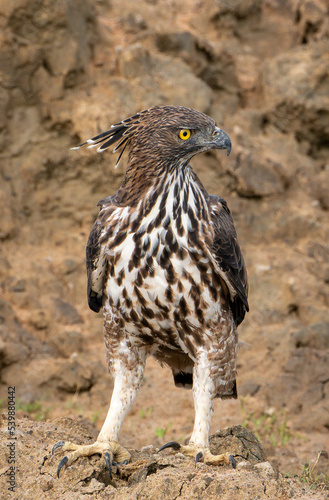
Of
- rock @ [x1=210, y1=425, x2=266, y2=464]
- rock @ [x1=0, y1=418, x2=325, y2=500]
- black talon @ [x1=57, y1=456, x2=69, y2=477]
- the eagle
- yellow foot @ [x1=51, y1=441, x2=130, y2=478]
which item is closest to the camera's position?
rock @ [x1=0, y1=418, x2=325, y2=500]

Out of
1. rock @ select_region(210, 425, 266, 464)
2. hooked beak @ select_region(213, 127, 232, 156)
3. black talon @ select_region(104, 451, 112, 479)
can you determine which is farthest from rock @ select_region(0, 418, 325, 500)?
hooked beak @ select_region(213, 127, 232, 156)

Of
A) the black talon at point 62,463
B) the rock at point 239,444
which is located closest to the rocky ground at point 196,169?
the rock at point 239,444

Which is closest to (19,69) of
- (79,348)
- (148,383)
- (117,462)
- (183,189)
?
(79,348)

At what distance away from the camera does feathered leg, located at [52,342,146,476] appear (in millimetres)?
4402

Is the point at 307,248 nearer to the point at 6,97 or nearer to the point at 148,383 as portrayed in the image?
the point at 148,383

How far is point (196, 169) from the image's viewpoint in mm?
9320

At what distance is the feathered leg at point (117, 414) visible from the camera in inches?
173

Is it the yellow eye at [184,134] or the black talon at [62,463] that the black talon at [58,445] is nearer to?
the black talon at [62,463]

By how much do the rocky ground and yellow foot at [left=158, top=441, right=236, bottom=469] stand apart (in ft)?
5.38

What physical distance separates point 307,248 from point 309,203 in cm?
80

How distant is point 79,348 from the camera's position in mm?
7848

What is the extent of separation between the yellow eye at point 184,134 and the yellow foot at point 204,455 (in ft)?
6.66

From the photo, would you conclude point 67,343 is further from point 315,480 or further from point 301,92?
point 301,92

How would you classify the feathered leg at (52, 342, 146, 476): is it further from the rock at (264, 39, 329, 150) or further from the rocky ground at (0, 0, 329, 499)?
the rock at (264, 39, 329, 150)
